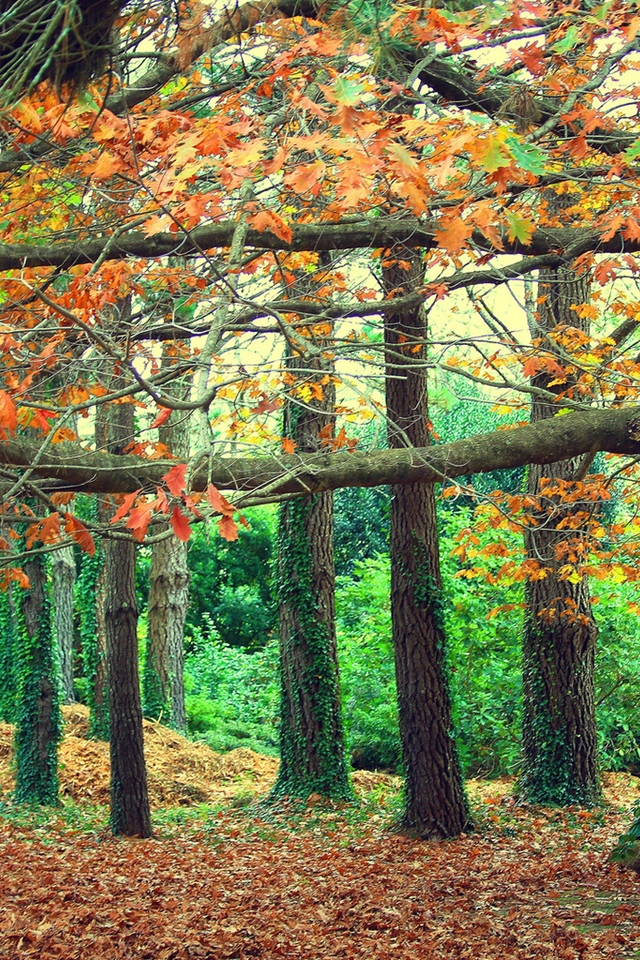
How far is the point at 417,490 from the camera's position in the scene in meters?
10.6

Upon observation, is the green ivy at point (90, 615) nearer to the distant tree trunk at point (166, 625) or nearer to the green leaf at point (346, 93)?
the distant tree trunk at point (166, 625)

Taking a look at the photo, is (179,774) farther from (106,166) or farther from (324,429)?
(106,166)

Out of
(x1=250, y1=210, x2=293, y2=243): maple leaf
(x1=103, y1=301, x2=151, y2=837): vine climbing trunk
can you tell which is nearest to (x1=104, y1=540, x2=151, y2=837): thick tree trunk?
(x1=103, y1=301, x2=151, y2=837): vine climbing trunk

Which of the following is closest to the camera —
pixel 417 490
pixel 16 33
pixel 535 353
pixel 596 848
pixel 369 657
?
pixel 16 33

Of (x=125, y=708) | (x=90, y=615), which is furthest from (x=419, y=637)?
(x=90, y=615)

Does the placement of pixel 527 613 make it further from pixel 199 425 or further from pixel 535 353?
pixel 199 425

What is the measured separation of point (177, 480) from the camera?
4.08 m

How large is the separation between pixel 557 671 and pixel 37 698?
7.61 metres

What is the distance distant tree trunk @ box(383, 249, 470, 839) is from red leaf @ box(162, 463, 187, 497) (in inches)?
240

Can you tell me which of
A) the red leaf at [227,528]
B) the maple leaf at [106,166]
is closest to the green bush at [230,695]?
the maple leaf at [106,166]

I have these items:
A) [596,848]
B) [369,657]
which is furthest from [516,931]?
[369,657]

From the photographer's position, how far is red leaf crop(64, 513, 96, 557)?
18.7 feet

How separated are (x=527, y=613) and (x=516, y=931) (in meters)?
5.81

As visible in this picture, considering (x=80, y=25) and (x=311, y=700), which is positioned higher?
(x=80, y=25)
